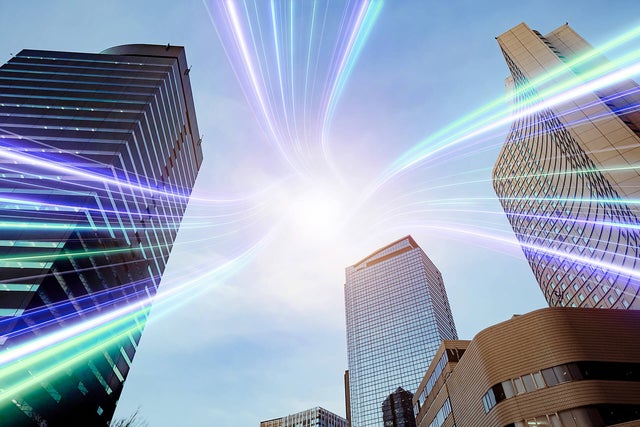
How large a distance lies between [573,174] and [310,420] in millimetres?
148028

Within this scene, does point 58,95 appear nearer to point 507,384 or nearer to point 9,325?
point 9,325

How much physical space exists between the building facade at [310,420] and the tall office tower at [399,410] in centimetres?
3198

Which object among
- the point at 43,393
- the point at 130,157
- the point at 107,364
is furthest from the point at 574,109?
the point at 107,364

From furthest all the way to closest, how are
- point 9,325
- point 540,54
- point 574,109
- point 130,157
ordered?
1. point 130,157
2. point 540,54
3. point 574,109
4. point 9,325

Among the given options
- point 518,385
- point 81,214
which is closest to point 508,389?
point 518,385

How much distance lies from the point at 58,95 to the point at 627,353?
88.7 metres

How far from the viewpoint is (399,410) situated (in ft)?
471

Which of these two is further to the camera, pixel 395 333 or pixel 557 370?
pixel 395 333

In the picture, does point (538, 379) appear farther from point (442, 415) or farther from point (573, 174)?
point (573, 174)

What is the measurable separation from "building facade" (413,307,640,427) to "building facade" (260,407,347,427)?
5867 inches

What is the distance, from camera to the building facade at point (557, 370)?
26297 mm

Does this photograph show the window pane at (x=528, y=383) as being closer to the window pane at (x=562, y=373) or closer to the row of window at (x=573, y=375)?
the row of window at (x=573, y=375)

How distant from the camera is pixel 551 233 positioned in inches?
3132

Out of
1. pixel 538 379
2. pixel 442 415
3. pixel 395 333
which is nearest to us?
pixel 538 379
